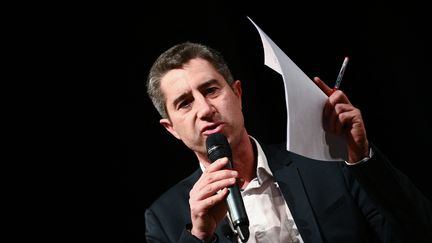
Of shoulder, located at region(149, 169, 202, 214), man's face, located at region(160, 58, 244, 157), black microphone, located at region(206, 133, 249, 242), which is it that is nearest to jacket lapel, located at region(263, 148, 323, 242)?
man's face, located at region(160, 58, 244, 157)

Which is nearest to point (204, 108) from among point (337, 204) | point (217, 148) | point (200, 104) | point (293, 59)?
point (200, 104)

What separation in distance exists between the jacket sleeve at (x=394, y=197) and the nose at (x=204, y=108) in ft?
1.54

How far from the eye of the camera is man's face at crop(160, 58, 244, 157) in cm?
168

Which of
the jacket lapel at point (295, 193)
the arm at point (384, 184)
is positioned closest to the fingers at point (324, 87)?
the arm at point (384, 184)

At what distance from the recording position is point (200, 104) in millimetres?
1689

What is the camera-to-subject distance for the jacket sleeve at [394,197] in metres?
1.43

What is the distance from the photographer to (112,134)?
243 cm

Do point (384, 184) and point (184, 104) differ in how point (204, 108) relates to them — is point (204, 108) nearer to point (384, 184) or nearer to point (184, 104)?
point (184, 104)

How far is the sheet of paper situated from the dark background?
1.04 m

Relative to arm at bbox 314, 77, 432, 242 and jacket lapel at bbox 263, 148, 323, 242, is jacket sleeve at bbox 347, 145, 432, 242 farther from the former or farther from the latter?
jacket lapel at bbox 263, 148, 323, 242

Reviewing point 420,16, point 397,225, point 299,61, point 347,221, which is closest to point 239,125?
point 347,221

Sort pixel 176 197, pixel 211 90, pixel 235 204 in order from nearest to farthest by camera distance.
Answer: pixel 235 204 < pixel 211 90 < pixel 176 197

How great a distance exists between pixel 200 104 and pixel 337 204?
554 millimetres

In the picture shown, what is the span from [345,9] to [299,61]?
1.04ft
